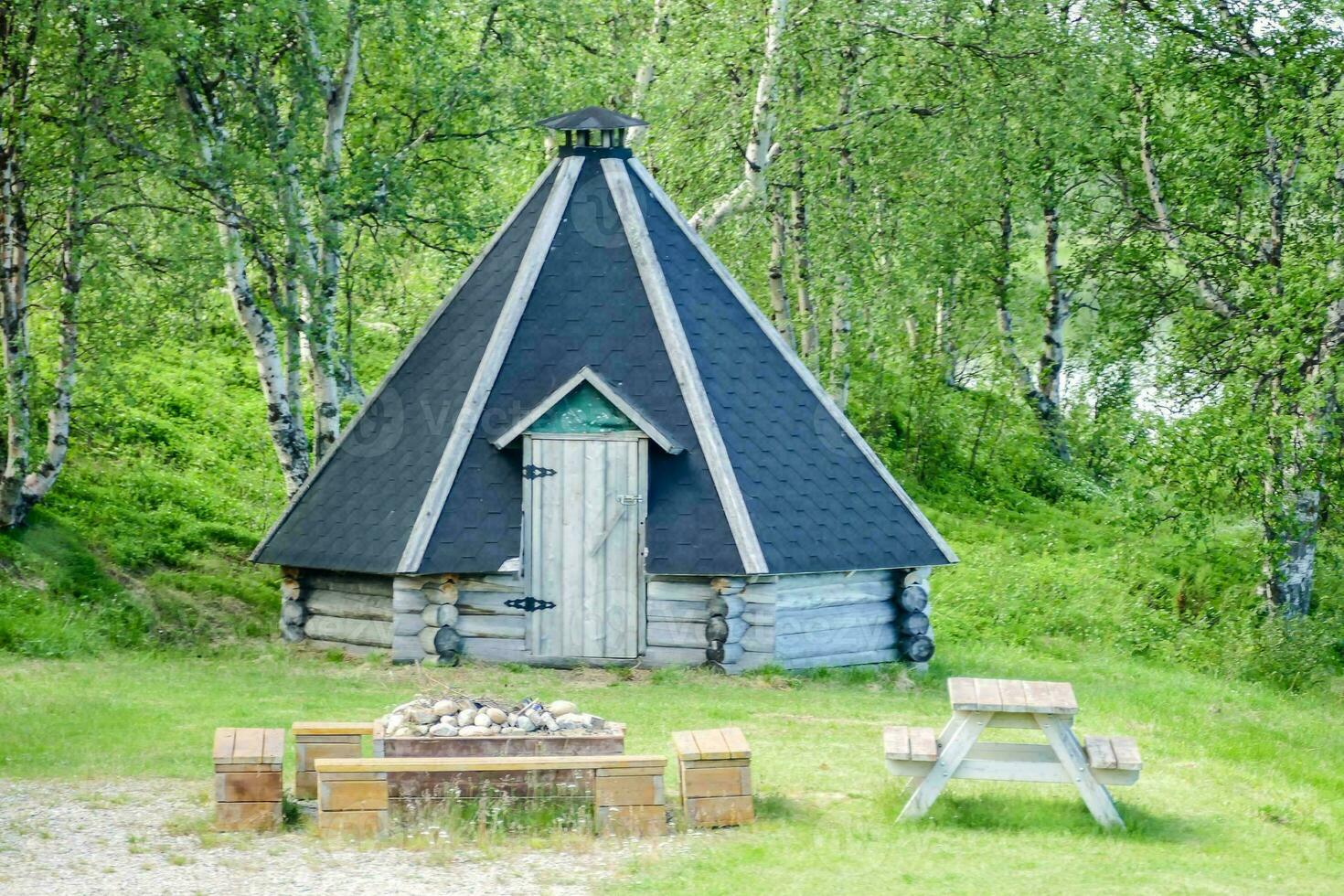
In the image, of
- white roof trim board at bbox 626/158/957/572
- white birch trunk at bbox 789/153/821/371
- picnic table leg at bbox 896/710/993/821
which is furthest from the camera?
white birch trunk at bbox 789/153/821/371

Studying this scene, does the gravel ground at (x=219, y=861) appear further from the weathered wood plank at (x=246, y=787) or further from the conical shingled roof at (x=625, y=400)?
the conical shingled roof at (x=625, y=400)

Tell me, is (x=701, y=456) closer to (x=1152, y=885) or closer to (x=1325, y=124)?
(x=1152, y=885)

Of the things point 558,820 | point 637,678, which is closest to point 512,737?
point 558,820

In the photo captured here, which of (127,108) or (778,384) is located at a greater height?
(127,108)

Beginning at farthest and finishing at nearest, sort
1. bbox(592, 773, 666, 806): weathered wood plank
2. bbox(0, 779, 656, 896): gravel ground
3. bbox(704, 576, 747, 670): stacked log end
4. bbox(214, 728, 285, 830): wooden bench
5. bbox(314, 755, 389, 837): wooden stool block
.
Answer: bbox(704, 576, 747, 670): stacked log end, bbox(592, 773, 666, 806): weathered wood plank, bbox(214, 728, 285, 830): wooden bench, bbox(314, 755, 389, 837): wooden stool block, bbox(0, 779, 656, 896): gravel ground

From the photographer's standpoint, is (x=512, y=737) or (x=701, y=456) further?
(x=701, y=456)

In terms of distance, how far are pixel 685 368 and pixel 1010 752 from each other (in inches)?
254

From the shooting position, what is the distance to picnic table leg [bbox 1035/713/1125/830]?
9.02 metres

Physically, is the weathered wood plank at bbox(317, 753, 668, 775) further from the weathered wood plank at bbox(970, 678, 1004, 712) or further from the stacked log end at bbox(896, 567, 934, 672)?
the stacked log end at bbox(896, 567, 934, 672)

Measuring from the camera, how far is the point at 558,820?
8.80 metres

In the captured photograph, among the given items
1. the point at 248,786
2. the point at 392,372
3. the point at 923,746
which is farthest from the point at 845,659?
the point at 248,786

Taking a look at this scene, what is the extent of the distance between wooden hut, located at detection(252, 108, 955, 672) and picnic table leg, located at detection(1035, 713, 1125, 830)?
5236mm

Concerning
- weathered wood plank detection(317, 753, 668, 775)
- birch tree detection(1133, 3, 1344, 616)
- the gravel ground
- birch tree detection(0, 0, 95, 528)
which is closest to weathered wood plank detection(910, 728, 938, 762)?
weathered wood plank detection(317, 753, 668, 775)

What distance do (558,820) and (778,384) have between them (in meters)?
7.50
